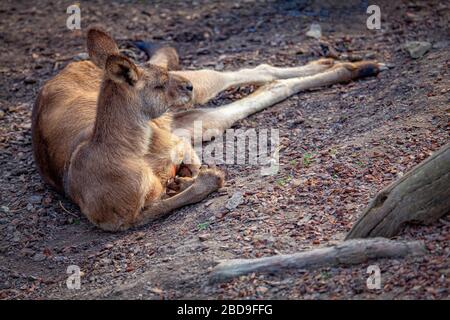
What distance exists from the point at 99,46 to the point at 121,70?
0.53m

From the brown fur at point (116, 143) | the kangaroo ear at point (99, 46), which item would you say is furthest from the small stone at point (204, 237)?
the kangaroo ear at point (99, 46)

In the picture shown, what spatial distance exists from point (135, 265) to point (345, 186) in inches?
63.2

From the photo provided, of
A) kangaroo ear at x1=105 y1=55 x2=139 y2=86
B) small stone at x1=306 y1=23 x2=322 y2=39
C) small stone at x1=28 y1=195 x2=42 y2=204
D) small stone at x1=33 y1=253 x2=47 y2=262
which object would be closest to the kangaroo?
kangaroo ear at x1=105 y1=55 x2=139 y2=86

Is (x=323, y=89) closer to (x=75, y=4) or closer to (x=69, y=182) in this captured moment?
(x=69, y=182)

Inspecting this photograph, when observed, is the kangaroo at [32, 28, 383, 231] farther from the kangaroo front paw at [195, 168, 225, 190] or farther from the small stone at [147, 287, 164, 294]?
the small stone at [147, 287, 164, 294]

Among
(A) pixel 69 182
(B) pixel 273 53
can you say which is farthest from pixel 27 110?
(B) pixel 273 53

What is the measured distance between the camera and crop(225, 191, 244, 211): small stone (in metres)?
5.24

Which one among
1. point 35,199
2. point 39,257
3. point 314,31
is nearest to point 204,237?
point 39,257

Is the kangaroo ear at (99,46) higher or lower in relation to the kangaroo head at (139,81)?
higher

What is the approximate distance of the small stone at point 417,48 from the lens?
278 inches

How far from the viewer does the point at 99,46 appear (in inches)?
230

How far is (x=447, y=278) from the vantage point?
12.6 feet

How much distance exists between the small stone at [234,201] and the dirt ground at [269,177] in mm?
39

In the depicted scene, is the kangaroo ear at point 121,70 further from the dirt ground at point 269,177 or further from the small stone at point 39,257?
the small stone at point 39,257
